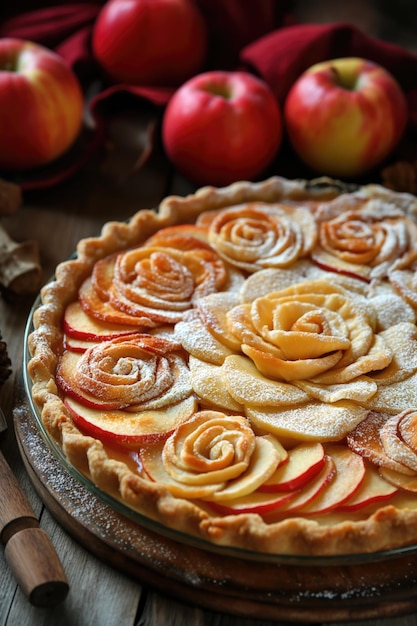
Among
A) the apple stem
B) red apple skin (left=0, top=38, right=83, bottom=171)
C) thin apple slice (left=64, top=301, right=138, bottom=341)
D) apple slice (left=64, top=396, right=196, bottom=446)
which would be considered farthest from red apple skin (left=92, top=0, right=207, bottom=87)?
apple slice (left=64, top=396, right=196, bottom=446)

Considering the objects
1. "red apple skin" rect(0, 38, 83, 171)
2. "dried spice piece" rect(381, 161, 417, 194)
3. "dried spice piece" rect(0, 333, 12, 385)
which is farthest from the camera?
"dried spice piece" rect(381, 161, 417, 194)

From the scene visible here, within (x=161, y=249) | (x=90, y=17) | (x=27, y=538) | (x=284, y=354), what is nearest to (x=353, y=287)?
(x=284, y=354)

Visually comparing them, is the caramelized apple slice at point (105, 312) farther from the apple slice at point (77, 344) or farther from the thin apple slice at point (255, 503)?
the thin apple slice at point (255, 503)

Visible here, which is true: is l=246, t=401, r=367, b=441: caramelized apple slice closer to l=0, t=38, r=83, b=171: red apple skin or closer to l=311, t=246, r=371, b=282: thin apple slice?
l=311, t=246, r=371, b=282: thin apple slice

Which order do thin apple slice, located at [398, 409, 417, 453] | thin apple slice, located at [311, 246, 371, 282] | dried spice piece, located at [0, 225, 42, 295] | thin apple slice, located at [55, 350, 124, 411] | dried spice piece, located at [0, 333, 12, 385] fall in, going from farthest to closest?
1. dried spice piece, located at [0, 225, 42, 295]
2. thin apple slice, located at [311, 246, 371, 282]
3. dried spice piece, located at [0, 333, 12, 385]
4. thin apple slice, located at [55, 350, 124, 411]
5. thin apple slice, located at [398, 409, 417, 453]

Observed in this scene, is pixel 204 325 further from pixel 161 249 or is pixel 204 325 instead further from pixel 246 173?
pixel 246 173
